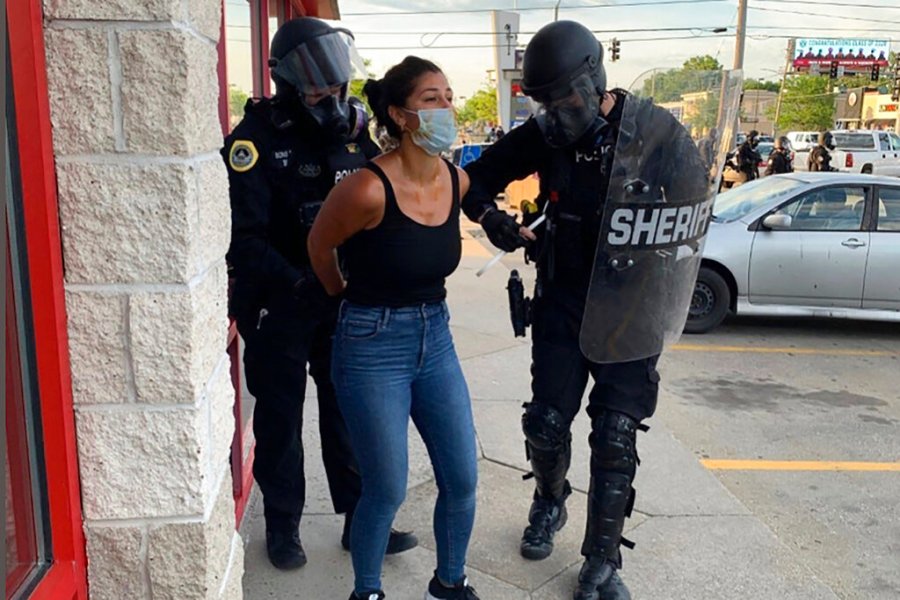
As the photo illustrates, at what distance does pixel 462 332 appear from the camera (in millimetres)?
7016

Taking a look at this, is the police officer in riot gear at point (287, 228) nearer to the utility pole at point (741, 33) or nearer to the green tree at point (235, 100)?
the green tree at point (235, 100)

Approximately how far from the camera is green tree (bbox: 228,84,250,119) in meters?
3.50

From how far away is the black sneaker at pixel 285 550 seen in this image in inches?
121

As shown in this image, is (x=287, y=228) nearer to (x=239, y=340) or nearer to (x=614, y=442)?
(x=239, y=340)

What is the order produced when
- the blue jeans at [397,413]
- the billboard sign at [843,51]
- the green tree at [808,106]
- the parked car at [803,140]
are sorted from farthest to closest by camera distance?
the billboard sign at [843,51] → the green tree at [808,106] → the parked car at [803,140] → the blue jeans at [397,413]

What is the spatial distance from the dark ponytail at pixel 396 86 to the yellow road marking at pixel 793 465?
2.85 metres

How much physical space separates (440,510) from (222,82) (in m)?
1.88

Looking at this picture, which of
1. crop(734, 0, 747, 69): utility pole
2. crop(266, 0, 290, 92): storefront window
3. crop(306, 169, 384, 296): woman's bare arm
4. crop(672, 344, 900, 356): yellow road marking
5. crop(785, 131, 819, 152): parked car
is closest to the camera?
crop(306, 169, 384, 296): woman's bare arm

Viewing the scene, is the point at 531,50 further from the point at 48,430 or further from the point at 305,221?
the point at 48,430

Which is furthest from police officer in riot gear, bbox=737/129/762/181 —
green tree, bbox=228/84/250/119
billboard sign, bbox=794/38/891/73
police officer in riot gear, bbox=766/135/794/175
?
billboard sign, bbox=794/38/891/73

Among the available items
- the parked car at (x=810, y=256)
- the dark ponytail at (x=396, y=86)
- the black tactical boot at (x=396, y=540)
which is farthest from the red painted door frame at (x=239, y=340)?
the parked car at (x=810, y=256)

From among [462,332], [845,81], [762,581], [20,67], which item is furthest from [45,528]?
[845,81]

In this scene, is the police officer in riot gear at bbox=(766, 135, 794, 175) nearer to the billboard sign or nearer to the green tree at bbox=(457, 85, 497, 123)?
the green tree at bbox=(457, 85, 497, 123)

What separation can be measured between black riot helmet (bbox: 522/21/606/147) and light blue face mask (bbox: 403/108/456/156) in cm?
49
